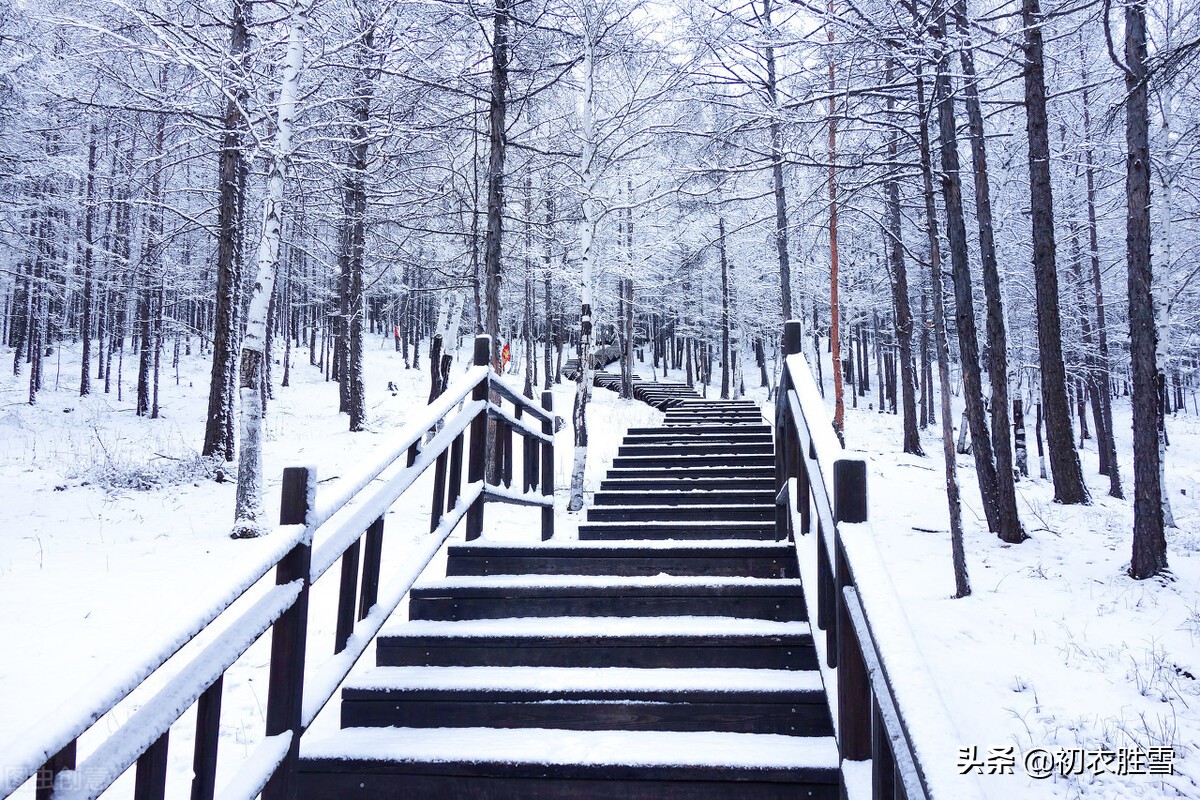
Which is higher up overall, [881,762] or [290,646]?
[290,646]

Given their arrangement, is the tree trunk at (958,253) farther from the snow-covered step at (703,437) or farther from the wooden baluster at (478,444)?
the wooden baluster at (478,444)

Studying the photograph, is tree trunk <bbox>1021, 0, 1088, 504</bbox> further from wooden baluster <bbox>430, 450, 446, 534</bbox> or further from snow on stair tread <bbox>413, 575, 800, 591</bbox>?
wooden baluster <bbox>430, 450, 446, 534</bbox>

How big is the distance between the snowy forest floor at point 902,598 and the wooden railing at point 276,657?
0.18 feet

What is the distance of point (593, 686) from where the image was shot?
286cm

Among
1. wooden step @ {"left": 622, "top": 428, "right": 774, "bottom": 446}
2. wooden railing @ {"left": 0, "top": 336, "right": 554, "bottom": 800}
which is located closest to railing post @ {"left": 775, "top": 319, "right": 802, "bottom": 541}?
wooden railing @ {"left": 0, "top": 336, "right": 554, "bottom": 800}

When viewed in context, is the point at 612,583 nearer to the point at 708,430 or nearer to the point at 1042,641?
the point at 1042,641

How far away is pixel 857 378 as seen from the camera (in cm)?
3922

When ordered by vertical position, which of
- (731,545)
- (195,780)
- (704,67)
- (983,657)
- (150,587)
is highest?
(704,67)

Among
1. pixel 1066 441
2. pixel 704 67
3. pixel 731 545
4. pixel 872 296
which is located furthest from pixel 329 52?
pixel 872 296

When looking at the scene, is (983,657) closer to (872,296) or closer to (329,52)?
(329,52)

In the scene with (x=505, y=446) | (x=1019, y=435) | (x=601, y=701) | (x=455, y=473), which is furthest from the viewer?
(x=1019, y=435)

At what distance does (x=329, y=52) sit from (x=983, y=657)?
1036 cm

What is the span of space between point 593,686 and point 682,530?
3.29m

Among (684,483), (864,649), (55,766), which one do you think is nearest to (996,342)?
(684,483)
